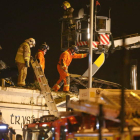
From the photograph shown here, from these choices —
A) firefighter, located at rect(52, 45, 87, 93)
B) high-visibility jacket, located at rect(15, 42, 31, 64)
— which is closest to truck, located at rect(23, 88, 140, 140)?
high-visibility jacket, located at rect(15, 42, 31, 64)

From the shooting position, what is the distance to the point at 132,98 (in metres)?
8.54

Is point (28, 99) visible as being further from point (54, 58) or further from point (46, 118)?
point (54, 58)

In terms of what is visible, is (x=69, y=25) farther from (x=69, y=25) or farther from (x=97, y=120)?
(x=97, y=120)

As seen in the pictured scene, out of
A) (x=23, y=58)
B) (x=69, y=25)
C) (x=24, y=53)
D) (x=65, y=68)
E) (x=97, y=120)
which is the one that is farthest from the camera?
(x=69, y=25)

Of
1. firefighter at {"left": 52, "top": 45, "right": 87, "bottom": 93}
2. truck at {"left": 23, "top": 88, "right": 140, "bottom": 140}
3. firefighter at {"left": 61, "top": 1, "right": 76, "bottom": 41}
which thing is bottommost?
truck at {"left": 23, "top": 88, "right": 140, "bottom": 140}

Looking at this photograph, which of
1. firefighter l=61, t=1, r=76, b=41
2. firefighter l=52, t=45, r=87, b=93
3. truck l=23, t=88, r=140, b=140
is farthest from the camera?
firefighter l=61, t=1, r=76, b=41

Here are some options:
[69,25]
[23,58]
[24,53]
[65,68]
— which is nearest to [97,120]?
[24,53]

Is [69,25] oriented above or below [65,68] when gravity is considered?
above

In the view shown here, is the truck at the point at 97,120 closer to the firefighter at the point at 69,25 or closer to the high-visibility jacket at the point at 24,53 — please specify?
the high-visibility jacket at the point at 24,53

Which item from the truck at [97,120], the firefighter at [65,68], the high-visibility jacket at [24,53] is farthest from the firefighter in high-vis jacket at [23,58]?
the truck at [97,120]

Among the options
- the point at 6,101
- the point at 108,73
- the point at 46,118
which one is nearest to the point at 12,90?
the point at 6,101

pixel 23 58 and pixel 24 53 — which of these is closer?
pixel 24 53

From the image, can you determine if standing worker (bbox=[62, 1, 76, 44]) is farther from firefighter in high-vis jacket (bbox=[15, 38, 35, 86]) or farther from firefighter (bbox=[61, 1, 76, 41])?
firefighter in high-vis jacket (bbox=[15, 38, 35, 86])

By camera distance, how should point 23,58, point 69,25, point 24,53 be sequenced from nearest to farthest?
point 24,53 → point 23,58 → point 69,25
